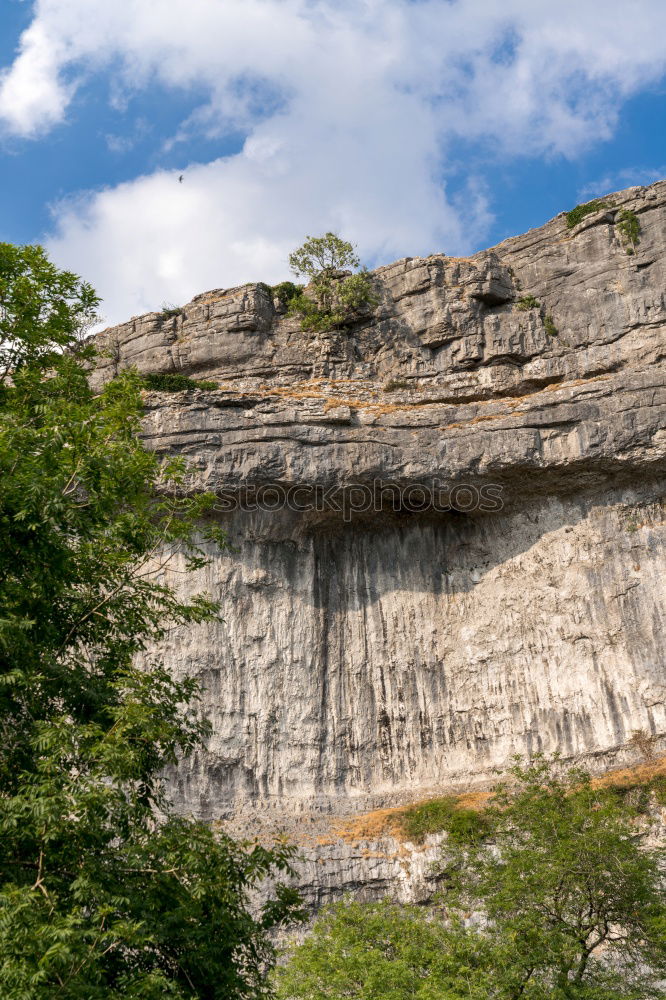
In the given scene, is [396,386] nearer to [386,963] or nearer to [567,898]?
[567,898]

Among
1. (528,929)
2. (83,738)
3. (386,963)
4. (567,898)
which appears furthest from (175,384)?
(83,738)

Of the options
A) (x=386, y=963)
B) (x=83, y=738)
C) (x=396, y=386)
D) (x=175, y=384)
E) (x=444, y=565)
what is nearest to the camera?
(x=83, y=738)

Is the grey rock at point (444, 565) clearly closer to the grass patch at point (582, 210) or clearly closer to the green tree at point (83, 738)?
the grass patch at point (582, 210)

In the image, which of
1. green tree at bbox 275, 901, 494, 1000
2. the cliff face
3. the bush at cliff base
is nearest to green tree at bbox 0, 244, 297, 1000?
green tree at bbox 275, 901, 494, 1000

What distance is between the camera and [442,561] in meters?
30.2

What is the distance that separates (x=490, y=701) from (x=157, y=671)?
17.5 metres

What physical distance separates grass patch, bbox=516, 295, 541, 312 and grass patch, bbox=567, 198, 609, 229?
2.78 m

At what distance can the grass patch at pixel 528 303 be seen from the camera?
105 ft

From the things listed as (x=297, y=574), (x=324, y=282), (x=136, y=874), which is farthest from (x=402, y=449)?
(x=136, y=874)

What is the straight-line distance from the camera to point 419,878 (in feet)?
78.6

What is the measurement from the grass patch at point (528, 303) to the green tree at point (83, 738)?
21138 mm

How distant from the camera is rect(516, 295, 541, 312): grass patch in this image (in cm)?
3212

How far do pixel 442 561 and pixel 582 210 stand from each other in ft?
40.8

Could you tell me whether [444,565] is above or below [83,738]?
above
